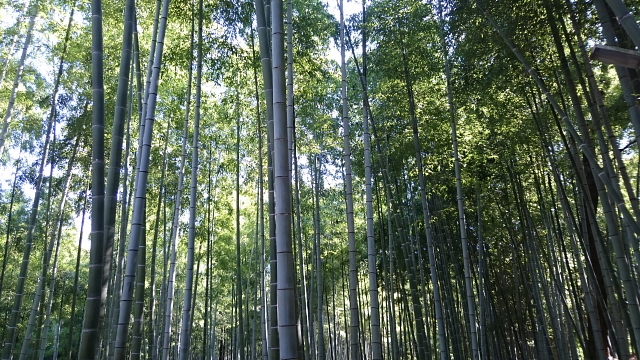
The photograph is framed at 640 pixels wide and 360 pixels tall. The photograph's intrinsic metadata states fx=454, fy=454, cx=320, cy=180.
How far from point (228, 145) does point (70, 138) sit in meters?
2.47

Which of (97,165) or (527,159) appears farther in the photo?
(527,159)

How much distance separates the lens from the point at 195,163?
14.5 ft

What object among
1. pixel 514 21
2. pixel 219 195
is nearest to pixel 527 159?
pixel 514 21

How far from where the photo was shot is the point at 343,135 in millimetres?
5828

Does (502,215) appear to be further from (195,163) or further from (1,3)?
(1,3)

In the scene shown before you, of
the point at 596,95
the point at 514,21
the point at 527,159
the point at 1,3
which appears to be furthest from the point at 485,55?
the point at 1,3

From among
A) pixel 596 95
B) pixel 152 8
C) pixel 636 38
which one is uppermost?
pixel 152 8

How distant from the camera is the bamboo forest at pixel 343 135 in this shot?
9.82ft

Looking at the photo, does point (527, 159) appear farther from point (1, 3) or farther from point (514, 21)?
point (1, 3)

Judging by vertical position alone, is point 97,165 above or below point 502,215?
below

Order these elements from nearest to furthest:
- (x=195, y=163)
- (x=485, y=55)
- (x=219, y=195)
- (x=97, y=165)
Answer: (x=97, y=165) < (x=195, y=163) < (x=485, y=55) < (x=219, y=195)

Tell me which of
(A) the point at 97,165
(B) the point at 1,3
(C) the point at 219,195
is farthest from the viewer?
(C) the point at 219,195

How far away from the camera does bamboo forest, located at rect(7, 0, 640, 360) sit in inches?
118

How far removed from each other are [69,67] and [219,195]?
356cm
